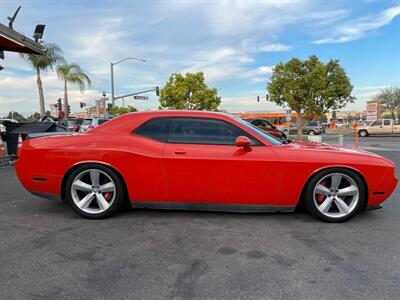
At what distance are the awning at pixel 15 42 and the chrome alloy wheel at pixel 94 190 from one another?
20.9 feet

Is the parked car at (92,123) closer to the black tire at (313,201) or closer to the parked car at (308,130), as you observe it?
the black tire at (313,201)

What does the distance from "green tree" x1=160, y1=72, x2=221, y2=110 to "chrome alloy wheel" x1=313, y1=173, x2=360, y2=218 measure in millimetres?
43215

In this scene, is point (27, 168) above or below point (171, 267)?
above

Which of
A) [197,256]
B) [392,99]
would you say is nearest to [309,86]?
[197,256]

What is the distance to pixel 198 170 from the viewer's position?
4223 mm


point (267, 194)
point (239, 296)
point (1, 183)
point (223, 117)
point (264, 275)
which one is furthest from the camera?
point (1, 183)

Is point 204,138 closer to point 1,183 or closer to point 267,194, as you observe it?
point 267,194

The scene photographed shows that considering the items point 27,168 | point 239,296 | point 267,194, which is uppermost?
point 27,168

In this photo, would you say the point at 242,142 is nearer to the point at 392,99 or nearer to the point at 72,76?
the point at 72,76

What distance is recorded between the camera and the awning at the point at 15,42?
8.86 m

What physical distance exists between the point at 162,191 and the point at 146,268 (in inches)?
54.4

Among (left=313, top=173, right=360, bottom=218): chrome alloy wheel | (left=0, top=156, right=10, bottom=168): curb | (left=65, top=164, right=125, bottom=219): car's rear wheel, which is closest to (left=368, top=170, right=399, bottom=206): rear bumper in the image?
(left=313, top=173, right=360, bottom=218): chrome alloy wheel

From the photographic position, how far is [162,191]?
434 centimetres

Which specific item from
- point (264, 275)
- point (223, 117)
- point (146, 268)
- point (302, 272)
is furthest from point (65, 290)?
point (223, 117)
